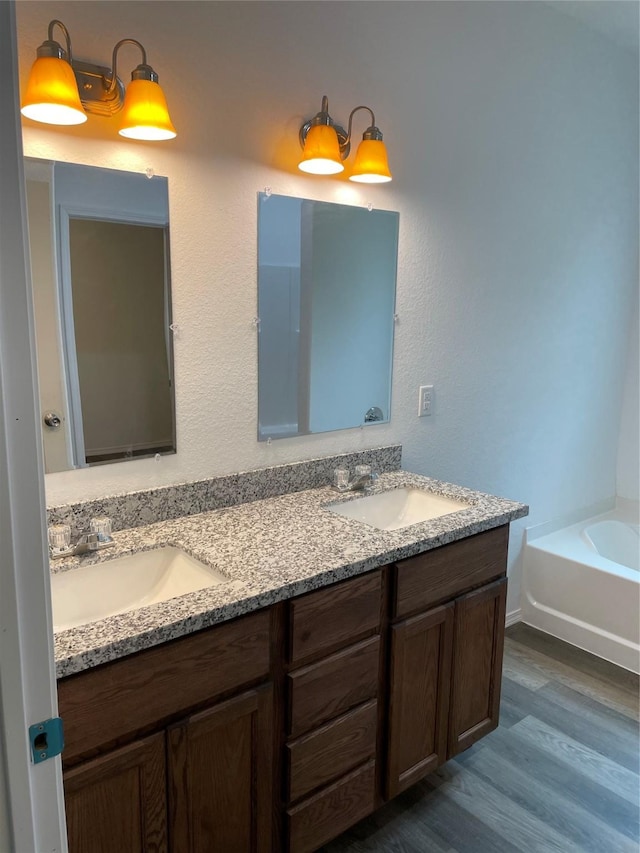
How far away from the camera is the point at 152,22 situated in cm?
155

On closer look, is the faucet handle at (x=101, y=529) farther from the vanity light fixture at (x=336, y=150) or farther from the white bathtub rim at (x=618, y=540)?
the white bathtub rim at (x=618, y=540)

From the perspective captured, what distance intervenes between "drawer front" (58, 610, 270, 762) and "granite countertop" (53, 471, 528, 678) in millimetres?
36

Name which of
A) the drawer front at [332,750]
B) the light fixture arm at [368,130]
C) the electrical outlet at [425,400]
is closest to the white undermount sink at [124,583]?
the drawer front at [332,750]

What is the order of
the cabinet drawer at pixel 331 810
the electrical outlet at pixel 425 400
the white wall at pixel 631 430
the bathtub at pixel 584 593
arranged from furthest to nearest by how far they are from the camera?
the white wall at pixel 631 430 → the bathtub at pixel 584 593 → the electrical outlet at pixel 425 400 → the cabinet drawer at pixel 331 810

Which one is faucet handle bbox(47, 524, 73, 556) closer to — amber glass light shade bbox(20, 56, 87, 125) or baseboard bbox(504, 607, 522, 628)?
amber glass light shade bbox(20, 56, 87, 125)

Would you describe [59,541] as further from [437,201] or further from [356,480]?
[437,201]

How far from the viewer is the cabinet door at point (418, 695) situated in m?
1.69

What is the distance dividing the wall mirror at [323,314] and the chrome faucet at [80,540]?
0.57 m

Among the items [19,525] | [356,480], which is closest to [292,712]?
[356,480]

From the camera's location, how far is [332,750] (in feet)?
5.15

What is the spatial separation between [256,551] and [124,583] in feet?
1.07

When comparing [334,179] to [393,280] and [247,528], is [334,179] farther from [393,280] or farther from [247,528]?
[247,528]

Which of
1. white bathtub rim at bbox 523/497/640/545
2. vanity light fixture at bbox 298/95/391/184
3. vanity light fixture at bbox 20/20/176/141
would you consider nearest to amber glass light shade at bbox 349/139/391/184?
vanity light fixture at bbox 298/95/391/184

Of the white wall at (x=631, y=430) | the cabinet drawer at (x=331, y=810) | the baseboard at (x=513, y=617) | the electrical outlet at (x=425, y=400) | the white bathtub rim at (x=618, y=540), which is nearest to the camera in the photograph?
the cabinet drawer at (x=331, y=810)
